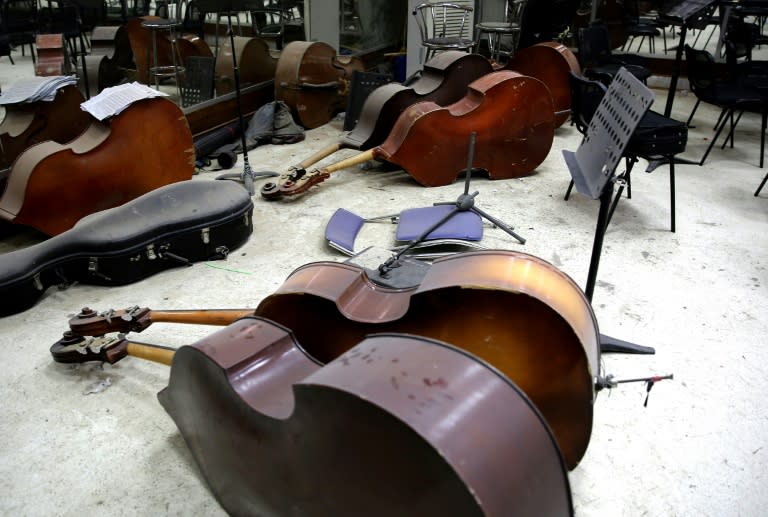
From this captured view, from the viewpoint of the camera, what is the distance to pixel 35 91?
3154 millimetres

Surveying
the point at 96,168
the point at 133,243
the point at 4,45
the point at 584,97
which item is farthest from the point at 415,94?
the point at 4,45

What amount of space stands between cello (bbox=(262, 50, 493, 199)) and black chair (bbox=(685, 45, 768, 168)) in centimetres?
153

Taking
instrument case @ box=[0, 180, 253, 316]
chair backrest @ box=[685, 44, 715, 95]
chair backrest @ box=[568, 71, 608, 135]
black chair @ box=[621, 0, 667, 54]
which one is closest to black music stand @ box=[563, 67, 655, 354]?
chair backrest @ box=[568, 71, 608, 135]

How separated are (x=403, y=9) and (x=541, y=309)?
6.17 metres

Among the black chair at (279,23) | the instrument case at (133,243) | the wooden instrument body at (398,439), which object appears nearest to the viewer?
the wooden instrument body at (398,439)

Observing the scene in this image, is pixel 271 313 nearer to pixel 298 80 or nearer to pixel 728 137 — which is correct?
pixel 298 80

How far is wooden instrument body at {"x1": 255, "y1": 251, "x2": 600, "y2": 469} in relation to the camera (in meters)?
1.45

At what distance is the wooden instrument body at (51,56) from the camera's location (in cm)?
379

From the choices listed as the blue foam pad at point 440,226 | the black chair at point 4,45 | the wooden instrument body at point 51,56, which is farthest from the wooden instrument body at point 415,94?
the black chair at point 4,45

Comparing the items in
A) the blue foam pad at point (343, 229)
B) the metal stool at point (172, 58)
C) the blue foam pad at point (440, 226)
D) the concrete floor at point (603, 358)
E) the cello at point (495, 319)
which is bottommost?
the concrete floor at point (603, 358)

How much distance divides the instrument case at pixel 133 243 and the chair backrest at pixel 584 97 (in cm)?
198

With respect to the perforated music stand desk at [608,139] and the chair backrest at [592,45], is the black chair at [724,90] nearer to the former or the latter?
the chair backrest at [592,45]

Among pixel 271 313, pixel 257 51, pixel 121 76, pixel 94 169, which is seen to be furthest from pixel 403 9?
pixel 271 313

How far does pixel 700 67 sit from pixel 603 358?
3.05 m
